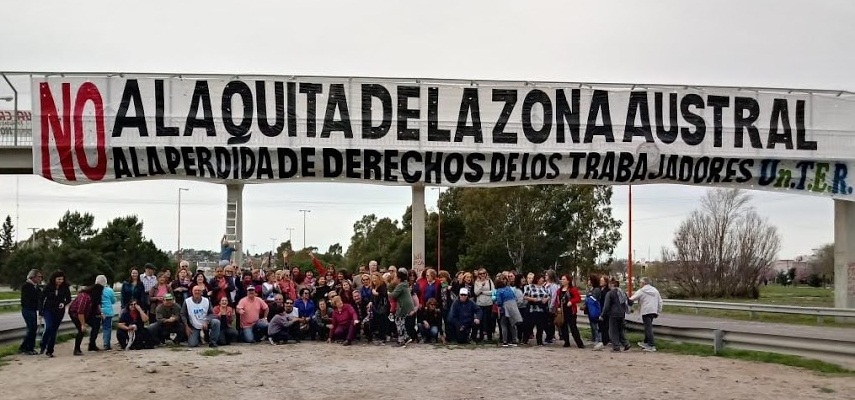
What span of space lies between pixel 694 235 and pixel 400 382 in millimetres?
41413

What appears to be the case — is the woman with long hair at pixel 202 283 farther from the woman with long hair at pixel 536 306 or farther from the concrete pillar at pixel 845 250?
the concrete pillar at pixel 845 250

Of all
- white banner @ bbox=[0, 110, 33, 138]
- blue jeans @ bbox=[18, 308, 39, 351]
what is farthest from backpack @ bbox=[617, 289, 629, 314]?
white banner @ bbox=[0, 110, 33, 138]

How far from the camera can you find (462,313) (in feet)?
56.6

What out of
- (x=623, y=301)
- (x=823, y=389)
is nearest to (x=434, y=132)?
(x=623, y=301)

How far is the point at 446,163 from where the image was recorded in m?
20.6

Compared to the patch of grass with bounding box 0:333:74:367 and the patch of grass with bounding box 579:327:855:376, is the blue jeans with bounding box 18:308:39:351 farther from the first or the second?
the patch of grass with bounding box 579:327:855:376

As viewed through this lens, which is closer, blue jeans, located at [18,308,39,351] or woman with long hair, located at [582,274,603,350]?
blue jeans, located at [18,308,39,351]

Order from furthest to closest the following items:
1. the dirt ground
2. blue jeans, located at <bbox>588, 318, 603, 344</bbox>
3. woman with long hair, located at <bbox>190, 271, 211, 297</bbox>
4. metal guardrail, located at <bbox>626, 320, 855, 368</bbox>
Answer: blue jeans, located at <bbox>588, 318, 603, 344</bbox>
woman with long hair, located at <bbox>190, 271, 211, 297</bbox>
metal guardrail, located at <bbox>626, 320, 855, 368</bbox>
the dirt ground

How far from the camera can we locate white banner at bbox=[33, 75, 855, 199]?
20125 mm

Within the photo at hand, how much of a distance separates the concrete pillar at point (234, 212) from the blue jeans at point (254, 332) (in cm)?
422

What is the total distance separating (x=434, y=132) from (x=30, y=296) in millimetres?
9924

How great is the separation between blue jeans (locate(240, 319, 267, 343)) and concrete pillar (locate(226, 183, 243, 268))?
4220mm

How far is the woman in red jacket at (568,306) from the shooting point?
17.0 metres

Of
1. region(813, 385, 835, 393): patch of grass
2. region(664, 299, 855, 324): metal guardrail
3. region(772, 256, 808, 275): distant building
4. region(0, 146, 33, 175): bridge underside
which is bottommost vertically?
region(772, 256, 808, 275): distant building
